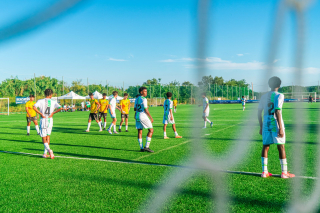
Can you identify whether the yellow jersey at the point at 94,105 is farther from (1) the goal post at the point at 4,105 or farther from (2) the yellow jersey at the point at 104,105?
(1) the goal post at the point at 4,105

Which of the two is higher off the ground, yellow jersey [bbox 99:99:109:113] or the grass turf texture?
yellow jersey [bbox 99:99:109:113]

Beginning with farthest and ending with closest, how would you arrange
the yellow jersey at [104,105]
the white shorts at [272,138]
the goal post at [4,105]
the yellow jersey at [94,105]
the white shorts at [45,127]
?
the goal post at [4,105], the yellow jersey at [104,105], the yellow jersey at [94,105], the white shorts at [45,127], the white shorts at [272,138]

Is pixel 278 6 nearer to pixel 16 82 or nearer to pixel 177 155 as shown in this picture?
pixel 177 155

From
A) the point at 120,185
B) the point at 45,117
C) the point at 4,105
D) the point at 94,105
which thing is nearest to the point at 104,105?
the point at 94,105

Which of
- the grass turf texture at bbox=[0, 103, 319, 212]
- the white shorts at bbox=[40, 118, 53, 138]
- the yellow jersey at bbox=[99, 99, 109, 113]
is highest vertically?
the yellow jersey at bbox=[99, 99, 109, 113]

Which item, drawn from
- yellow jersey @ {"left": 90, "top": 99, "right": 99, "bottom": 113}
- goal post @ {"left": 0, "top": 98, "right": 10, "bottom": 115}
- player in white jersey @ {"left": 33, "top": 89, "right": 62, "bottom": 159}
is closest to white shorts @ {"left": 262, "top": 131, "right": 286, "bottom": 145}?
player in white jersey @ {"left": 33, "top": 89, "right": 62, "bottom": 159}

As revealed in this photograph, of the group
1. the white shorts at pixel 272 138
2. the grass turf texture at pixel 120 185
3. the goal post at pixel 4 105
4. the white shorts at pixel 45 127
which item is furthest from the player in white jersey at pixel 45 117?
the goal post at pixel 4 105

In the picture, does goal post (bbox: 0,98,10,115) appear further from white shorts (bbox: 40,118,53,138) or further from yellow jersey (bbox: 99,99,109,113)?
white shorts (bbox: 40,118,53,138)

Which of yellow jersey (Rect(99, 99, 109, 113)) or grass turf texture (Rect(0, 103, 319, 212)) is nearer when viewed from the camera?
grass turf texture (Rect(0, 103, 319, 212))

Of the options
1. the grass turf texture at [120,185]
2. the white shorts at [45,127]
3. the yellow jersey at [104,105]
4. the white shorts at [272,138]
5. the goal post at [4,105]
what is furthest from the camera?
the goal post at [4,105]

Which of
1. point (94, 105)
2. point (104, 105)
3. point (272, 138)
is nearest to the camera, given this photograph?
point (272, 138)

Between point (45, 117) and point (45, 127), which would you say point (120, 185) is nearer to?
point (45, 127)

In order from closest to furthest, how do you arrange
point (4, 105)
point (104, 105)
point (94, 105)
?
point (94, 105), point (104, 105), point (4, 105)

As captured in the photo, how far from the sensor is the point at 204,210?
360cm
